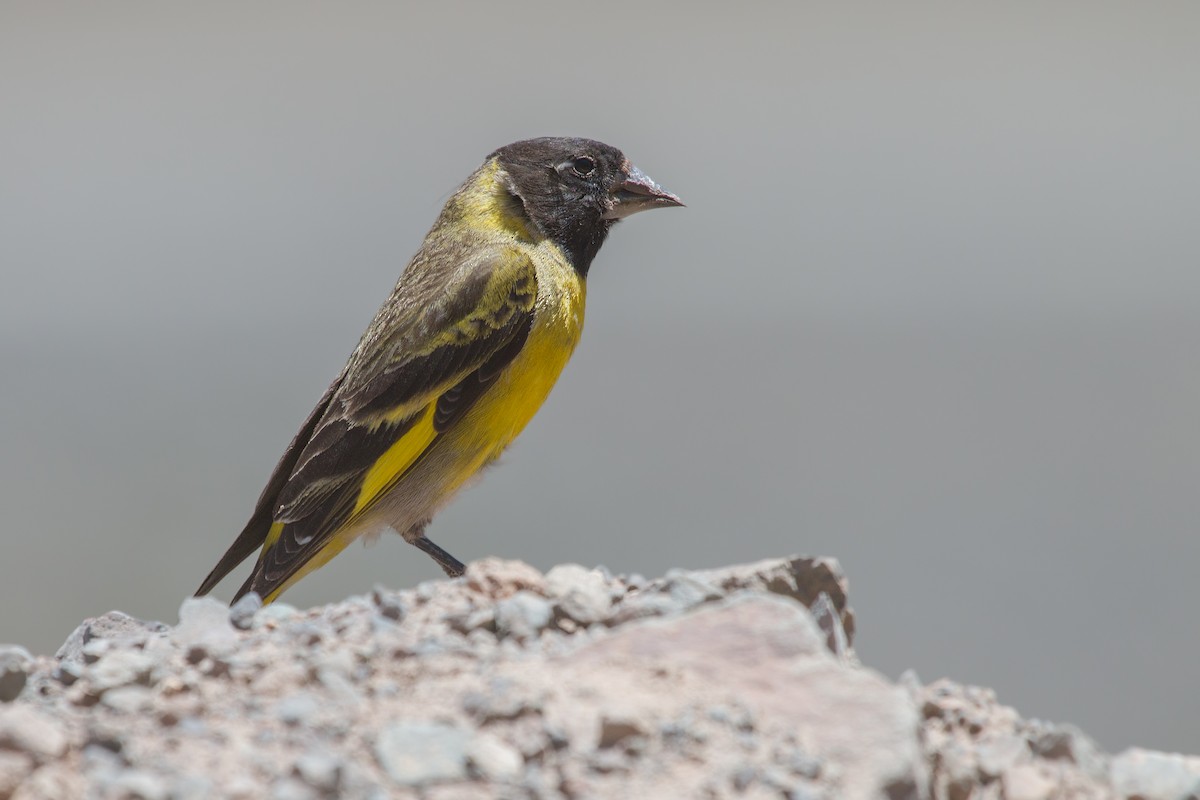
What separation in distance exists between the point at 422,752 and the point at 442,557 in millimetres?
2667

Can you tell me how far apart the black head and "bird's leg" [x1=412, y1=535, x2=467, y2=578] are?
3.86 ft

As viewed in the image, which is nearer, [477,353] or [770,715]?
[770,715]

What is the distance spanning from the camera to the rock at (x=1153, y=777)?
8.42 ft

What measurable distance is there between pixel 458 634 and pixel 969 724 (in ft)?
3.42

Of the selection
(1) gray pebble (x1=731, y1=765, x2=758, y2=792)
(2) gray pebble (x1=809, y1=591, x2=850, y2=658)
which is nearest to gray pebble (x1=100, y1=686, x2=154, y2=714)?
(1) gray pebble (x1=731, y1=765, x2=758, y2=792)

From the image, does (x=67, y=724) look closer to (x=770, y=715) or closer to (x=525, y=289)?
(x=770, y=715)

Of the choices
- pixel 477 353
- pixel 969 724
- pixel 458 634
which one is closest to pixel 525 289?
pixel 477 353

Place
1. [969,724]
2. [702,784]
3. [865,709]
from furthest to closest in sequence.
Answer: [969,724]
[865,709]
[702,784]

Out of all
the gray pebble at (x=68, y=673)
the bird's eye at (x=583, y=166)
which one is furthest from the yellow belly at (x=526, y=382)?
the gray pebble at (x=68, y=673)

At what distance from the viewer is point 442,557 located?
4805 mm

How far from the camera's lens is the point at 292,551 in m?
4.54

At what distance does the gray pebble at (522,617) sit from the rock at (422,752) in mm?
470

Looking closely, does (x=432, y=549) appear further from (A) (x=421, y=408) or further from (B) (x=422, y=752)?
(B) (x=422, y=752)

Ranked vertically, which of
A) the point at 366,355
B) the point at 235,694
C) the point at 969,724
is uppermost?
the point at 366,355
